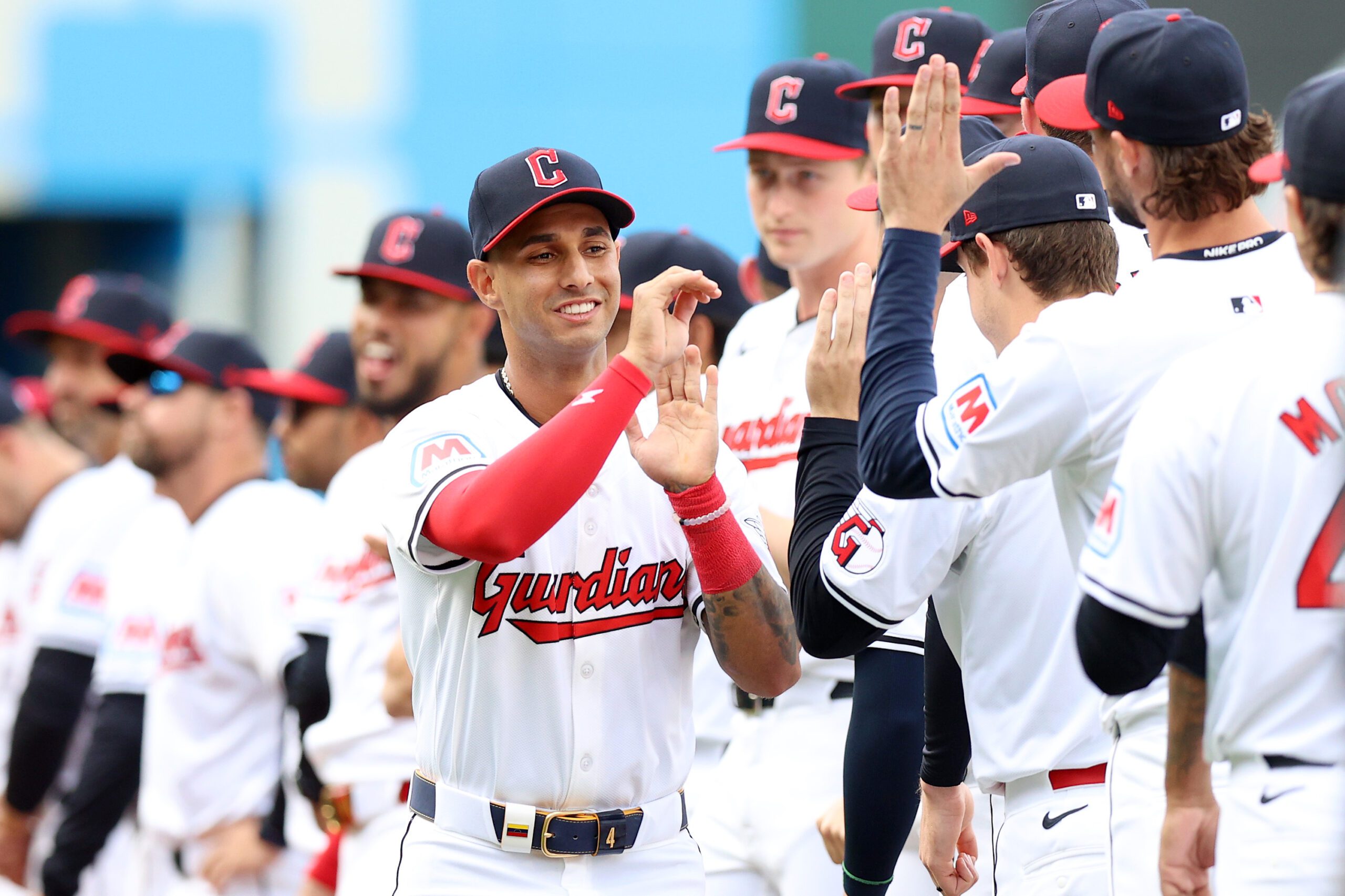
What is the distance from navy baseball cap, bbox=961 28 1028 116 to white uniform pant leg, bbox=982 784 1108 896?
5.68 ft

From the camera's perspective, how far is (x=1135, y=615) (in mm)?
2107

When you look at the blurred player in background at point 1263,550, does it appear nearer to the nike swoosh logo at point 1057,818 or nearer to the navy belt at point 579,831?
the nike swoosh logo at point 1057,818

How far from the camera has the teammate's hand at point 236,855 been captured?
5.54 m

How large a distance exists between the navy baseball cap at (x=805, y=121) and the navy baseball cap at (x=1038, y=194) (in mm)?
1667

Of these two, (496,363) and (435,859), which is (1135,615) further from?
(496,363)

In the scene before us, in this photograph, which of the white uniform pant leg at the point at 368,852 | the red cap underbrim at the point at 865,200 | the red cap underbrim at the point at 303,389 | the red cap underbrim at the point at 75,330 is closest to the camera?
the red cap underbrim at the point at 865,200

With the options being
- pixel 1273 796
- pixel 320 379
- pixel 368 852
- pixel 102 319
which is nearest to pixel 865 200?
pixel 1273 796

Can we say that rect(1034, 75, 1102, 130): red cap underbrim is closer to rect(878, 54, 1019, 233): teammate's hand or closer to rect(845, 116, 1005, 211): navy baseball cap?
rect(845, 116, 1005, 211): navy baseball cap

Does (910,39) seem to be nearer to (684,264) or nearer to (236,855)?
(684,264)

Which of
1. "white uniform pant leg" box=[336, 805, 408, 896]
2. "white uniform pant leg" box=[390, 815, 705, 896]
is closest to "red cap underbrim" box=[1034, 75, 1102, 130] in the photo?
"white uniform pant leg" box=[390, 815, 705, 896]

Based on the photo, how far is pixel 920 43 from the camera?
14.7 ft

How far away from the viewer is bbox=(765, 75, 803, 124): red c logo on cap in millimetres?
4430

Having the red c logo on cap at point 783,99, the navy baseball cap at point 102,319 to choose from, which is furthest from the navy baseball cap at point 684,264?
the navy baseball cap at point 102,319

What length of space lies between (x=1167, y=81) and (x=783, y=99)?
2085 mm
